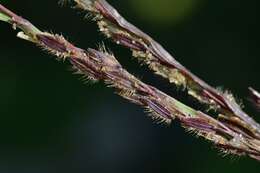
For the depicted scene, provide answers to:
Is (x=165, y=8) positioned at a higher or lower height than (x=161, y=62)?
higher

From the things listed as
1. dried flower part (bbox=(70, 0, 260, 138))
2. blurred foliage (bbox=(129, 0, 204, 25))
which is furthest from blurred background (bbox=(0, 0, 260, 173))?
dried flower part (bbox=(70, 0, 260, 138))

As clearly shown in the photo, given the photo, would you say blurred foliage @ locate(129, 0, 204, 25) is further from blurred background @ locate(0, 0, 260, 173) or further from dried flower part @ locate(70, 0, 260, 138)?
dried flower part @ locate(70, 0, 260, 138)

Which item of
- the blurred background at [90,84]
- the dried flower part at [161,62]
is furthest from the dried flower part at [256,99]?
the blurred background at [90,84]

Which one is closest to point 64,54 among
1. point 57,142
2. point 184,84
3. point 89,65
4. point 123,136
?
point 89,65

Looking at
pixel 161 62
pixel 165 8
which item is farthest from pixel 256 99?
pixel 165 8

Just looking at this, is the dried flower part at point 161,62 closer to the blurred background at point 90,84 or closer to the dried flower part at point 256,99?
the dried flower part at point 256,99

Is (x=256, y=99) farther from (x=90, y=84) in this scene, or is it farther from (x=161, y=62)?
(x=90, y=84)

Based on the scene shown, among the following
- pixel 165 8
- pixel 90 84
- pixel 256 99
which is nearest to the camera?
pixel 256 99
